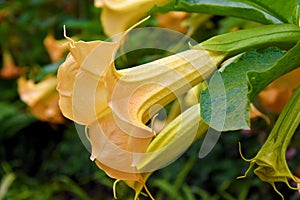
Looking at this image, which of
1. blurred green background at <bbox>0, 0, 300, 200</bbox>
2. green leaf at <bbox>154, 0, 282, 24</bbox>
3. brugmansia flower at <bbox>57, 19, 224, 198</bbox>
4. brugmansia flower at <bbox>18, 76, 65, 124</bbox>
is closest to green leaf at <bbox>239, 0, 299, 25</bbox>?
green leaf at <bbox>154, 0, 282, 24</bbox>

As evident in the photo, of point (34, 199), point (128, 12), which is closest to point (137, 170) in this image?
point (128, 12)

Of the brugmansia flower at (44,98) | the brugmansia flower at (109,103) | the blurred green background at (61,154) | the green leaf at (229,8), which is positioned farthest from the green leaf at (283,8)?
the brugmansia flower at (44,98)

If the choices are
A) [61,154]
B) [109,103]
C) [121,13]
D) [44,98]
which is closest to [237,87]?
[109,103]

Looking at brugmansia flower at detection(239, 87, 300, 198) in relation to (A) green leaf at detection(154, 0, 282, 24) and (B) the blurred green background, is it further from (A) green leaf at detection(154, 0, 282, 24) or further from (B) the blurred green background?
(B) the blurred green background

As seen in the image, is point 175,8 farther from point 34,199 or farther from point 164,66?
point 34,199

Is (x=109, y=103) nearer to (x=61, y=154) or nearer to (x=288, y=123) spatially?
(x=288, y=123)
